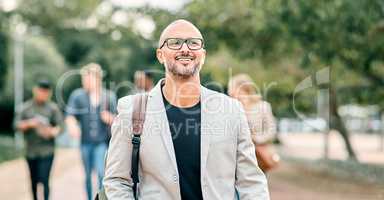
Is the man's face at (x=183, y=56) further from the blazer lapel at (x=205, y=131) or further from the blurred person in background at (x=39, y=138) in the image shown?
the blurred person in background at (x=39, y=138)

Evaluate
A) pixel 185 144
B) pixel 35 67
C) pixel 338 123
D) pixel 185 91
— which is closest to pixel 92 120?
pixel 185 91

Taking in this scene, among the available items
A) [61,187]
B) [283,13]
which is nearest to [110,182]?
[283,13]

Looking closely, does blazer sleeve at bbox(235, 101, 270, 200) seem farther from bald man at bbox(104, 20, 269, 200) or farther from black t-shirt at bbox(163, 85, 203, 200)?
black t-shirt at bbox(163, 85, 203, 200)

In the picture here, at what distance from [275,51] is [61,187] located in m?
6.70

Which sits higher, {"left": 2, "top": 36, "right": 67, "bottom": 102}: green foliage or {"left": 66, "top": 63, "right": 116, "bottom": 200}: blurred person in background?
{"left": 2, "top": 36, "right": 67, "bottom": 102}: green foliage

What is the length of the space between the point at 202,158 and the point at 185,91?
404mm

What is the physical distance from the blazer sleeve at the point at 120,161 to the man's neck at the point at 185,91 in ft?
0.86

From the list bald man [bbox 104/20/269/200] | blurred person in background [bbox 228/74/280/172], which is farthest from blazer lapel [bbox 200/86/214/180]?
blurred person in background [bbox 228/74/280/172]

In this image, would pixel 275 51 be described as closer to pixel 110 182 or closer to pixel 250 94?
pixel 250 94

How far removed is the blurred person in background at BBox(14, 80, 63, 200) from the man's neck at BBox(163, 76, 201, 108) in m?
5.69

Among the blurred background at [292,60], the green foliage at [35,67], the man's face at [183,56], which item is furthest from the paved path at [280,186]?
the green foliage at [35,67]

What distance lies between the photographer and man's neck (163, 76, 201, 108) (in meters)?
3.95

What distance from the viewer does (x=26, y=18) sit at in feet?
174

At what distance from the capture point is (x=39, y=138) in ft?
31.4
